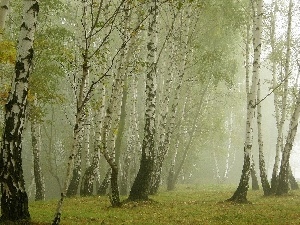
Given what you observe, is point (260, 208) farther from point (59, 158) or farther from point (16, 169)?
point (59, 158)

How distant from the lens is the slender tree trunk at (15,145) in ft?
28.0

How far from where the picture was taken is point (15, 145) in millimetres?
8633

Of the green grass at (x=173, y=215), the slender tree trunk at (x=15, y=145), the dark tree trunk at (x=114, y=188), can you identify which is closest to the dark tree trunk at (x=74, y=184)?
the green grass at (x=173, y=215)

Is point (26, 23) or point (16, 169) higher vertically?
point (26, 23)

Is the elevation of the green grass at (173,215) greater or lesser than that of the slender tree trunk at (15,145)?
lesser

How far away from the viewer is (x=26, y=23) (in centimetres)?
907

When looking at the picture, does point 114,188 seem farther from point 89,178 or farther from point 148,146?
point 89,178

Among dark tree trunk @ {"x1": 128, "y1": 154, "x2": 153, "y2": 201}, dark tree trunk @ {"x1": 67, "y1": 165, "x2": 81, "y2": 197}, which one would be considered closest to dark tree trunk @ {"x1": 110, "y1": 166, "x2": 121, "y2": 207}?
dark tree trunk @ {"x1": 128, "y1": 154, "x2": 153, "y2": 201}

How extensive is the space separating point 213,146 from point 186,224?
140 feet

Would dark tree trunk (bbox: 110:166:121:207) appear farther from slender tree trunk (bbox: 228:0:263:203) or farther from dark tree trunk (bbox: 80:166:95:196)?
dark tree trunk (bbox: 80:166:95:196)

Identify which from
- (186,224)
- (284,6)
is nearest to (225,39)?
(284,6)

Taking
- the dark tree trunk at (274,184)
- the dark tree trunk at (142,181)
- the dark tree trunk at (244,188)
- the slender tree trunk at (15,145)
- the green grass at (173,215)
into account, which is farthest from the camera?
the dark tree trunk at (274,184)

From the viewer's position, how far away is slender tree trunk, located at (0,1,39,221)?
854 cm

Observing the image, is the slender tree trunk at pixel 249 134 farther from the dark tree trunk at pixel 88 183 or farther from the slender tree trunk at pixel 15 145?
the slender tree trunk at pixel 15 145
